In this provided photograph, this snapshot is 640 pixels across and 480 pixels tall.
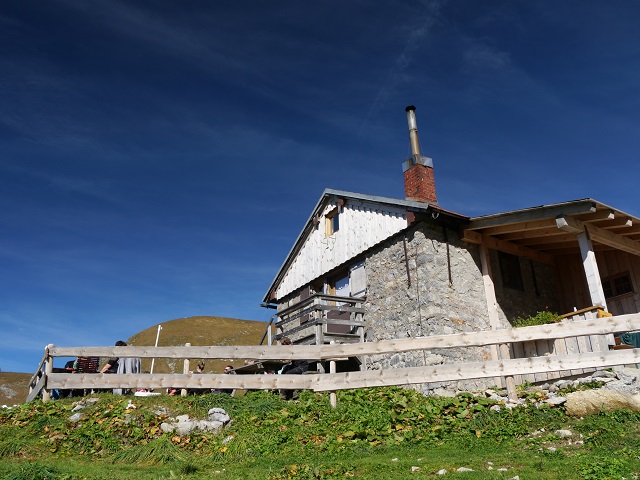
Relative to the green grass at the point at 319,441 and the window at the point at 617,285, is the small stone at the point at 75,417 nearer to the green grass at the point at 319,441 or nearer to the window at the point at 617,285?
the green grass at the point at 319,441

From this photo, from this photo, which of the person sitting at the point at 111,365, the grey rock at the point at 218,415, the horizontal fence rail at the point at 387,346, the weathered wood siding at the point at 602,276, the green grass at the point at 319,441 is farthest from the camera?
the weathered wood siding at the point at 602,276

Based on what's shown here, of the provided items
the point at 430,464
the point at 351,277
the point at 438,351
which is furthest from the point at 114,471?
the point at 351,277

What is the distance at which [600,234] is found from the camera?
546 inches

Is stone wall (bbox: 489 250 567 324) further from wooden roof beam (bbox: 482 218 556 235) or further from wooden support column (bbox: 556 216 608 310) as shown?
wooden support column (bbox: 556 216 608 310)

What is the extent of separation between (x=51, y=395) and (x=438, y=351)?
359 inches

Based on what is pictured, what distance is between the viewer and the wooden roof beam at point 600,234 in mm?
12758

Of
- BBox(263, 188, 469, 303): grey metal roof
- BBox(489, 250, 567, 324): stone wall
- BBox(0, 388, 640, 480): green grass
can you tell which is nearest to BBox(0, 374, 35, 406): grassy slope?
BBox(263, 188, 469, 303): grey metal roof

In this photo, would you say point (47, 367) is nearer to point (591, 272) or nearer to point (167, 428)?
point (167, 428)

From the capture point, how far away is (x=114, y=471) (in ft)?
22.5

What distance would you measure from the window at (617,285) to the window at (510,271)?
277 cm

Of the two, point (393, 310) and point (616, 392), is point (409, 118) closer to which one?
point (393, 310)

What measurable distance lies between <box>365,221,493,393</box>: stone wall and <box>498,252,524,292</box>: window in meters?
1.38

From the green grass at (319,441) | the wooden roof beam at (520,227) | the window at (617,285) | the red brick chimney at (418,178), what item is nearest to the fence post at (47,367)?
the green grass at (319,441)

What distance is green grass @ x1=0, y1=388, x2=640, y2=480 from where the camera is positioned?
242 inches
